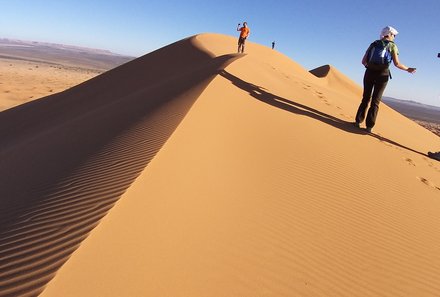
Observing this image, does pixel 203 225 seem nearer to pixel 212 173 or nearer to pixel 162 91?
pixel 212 173

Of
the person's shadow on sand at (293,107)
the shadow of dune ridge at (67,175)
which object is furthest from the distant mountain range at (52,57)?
the shadow of dune ridge at (67,175)

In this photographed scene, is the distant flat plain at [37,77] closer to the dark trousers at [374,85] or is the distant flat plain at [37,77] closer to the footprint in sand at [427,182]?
the dark trousers at [374,85]

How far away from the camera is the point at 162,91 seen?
27.0 feet

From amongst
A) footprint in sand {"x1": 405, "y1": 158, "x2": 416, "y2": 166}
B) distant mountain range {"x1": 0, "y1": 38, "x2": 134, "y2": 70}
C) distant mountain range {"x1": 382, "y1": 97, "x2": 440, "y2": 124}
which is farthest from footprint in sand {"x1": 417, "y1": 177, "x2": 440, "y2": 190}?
distant mountain range {"x1": 382, "y1": 97, "x2": 440, "y2": 124}

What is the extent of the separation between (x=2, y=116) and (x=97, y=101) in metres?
3.02

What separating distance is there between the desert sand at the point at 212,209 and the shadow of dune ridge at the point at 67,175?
0.02 meters

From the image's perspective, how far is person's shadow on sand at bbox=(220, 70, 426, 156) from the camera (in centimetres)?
744

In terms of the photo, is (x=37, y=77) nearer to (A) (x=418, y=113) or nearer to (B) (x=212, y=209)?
(B) (x=212, y=209)

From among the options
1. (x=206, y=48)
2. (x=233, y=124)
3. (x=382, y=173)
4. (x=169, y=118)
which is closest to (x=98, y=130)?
(x=169, y=118)

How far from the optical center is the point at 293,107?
7867mm

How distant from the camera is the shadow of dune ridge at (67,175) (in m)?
2.33

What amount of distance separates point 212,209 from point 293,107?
205 inches

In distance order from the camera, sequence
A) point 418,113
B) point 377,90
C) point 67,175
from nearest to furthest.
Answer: point 67,175 → point 377,90 → point 418,113

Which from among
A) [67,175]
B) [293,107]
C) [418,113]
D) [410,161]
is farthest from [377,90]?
[418,113]
